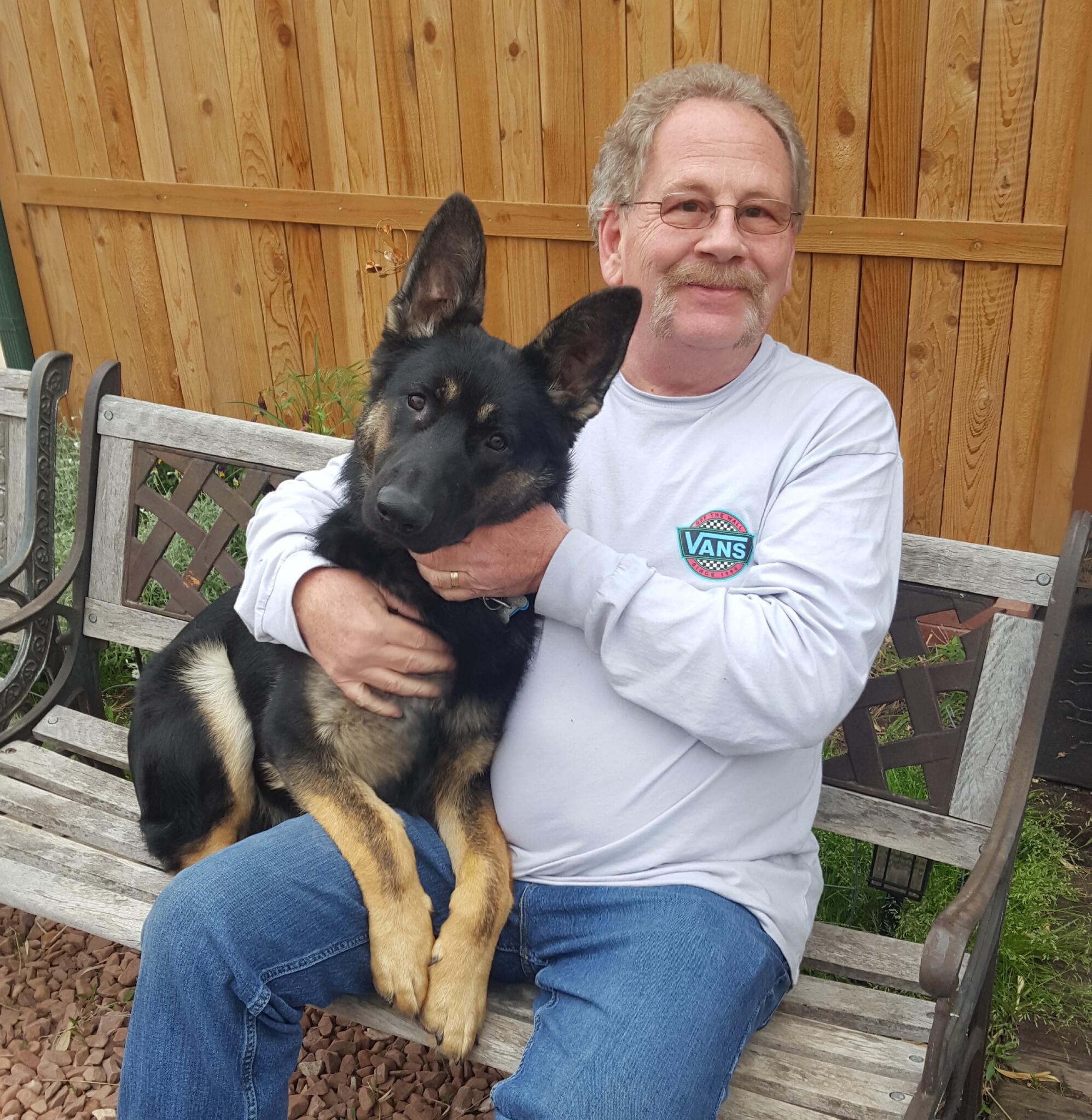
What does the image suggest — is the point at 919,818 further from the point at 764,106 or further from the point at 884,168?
the point at 884,168

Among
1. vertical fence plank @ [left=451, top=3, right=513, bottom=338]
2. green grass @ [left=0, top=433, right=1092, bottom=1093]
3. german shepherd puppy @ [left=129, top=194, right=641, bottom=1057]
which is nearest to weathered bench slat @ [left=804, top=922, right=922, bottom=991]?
green grass @ [left=0, top=433, right=1092, bottom=1093]

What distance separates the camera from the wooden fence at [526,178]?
344 cm

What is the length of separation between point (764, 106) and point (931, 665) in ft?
4.14

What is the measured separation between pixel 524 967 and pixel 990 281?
2.77m

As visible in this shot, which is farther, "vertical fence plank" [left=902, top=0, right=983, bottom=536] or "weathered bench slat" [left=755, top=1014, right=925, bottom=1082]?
"vertical fence plank" [left=902, top=0, right=983, bottom=536]

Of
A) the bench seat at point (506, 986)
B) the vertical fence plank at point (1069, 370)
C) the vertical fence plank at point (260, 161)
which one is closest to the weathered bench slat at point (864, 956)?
the bench seat at point (506, 986)

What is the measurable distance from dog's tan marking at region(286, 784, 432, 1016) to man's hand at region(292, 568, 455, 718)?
200mm

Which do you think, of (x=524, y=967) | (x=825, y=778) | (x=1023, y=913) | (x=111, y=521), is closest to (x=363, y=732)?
(x=524, y=967)

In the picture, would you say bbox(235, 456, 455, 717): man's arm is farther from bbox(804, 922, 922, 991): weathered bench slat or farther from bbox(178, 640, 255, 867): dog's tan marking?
bbox(804, 922, 922, 991): weathered bench slat

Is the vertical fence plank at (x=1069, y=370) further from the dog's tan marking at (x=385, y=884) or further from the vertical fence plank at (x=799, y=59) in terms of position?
the dog's tan marking at (x=385, y=884)

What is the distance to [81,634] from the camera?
3336 millimetres

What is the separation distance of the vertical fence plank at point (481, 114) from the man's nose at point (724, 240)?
219cm

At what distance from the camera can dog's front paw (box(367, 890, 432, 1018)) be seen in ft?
6.15

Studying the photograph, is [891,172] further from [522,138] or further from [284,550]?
[284,550]
